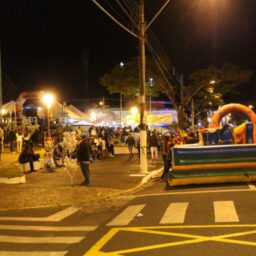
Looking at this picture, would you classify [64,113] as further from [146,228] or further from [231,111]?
[146,228]

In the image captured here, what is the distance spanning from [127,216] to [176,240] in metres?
3.01

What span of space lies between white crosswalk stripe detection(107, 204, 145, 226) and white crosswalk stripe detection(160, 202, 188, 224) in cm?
69

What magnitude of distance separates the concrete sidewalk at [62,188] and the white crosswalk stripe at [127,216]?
1886 mm

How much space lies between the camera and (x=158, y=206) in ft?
40.8

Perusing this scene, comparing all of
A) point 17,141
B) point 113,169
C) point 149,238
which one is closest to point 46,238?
point 149,238

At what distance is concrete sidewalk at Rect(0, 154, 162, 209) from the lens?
14102 millimetres

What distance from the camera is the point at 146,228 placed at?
9648 millimetres

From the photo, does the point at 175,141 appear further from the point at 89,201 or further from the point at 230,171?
the point at 89,201

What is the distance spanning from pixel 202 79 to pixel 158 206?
34.1 meters

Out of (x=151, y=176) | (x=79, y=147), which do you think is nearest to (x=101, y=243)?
(x=79, y=147)

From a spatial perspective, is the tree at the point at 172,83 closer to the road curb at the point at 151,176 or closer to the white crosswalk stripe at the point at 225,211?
the road curb at the point at 151,176

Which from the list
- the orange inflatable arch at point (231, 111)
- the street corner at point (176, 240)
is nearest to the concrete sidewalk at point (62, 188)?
the street corner at point (176, 240)

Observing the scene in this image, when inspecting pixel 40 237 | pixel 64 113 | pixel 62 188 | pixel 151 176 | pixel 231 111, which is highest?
pixel 64 113

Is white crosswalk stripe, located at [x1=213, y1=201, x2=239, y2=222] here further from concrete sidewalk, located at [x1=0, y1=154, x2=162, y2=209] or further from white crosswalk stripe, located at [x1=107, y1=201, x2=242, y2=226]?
concrete sidewalk, located at [x1=0, y1=154, x2=162, y2=209]
